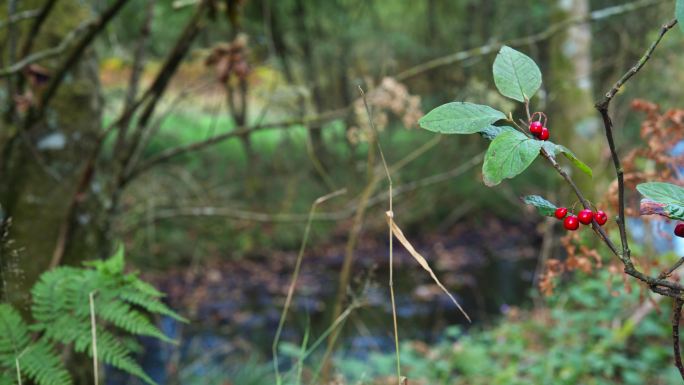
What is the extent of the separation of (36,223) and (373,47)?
26.8 feet

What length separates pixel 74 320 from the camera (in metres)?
1.20

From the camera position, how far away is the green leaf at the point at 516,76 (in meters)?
0.75

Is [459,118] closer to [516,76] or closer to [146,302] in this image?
[516,76]

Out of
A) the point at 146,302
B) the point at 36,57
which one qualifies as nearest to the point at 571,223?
the point at 146,302

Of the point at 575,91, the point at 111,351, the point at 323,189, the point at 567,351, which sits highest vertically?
the point at 111,351

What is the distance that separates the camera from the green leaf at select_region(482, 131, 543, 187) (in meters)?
0.64

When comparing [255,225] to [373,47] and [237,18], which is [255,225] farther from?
[237,18]

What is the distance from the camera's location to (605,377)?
126 inches

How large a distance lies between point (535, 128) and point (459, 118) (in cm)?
9

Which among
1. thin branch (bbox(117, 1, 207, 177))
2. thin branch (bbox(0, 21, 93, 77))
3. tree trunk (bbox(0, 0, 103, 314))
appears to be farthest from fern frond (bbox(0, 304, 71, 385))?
thin branch (bbox(117, 1, 207, 177))

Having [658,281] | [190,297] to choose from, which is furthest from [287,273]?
[658,281]

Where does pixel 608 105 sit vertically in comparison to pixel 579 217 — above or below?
above

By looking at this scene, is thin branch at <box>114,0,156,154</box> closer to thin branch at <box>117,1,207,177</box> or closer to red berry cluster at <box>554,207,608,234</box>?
thin branch at <box>117,1,207,177</box>

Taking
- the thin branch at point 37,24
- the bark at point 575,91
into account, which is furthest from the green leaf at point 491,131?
the bark at point 575,91
